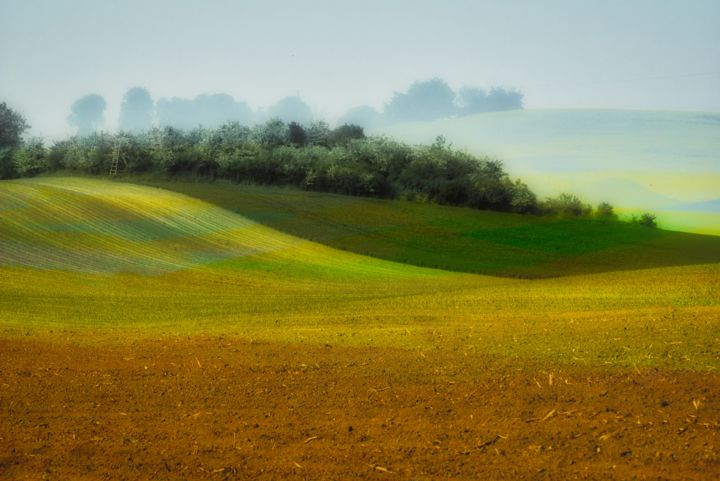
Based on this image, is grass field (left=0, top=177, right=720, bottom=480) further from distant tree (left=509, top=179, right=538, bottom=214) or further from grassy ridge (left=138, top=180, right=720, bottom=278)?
distant tree (left=509, top=179, right=538, bottom=214)

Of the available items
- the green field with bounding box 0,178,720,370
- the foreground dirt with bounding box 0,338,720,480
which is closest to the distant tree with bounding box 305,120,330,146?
the green field with bounding box 0,178,720,370

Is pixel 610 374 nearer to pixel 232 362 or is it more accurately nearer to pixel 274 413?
pixel 274 413

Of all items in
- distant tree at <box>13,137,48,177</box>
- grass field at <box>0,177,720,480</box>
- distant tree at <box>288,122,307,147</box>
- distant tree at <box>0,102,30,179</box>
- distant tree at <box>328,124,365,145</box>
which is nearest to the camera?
grass field at <box>0,177,720,480</box>

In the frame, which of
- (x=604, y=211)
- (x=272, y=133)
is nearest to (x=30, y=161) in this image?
(x=272, y=133)

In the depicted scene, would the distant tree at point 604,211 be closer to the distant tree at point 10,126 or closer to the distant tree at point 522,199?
the distant tree at point 522,199

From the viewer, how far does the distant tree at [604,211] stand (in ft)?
128

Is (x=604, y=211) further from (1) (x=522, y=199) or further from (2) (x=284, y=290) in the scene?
(2) (x=284, y=290)

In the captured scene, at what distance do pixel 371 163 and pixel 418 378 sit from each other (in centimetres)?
3422

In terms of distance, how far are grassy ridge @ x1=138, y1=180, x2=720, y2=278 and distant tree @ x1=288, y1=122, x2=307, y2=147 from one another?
8.75 metres

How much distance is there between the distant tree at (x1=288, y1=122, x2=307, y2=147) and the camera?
49594 mm

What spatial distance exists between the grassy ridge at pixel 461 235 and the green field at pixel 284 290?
1.17 feet

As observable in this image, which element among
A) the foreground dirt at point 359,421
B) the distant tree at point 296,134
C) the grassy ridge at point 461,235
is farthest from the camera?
the distant tree at point 296,134

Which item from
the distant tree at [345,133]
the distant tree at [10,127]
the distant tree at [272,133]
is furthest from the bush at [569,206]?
the distant tree at [10,127]

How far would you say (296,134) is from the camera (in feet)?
164
